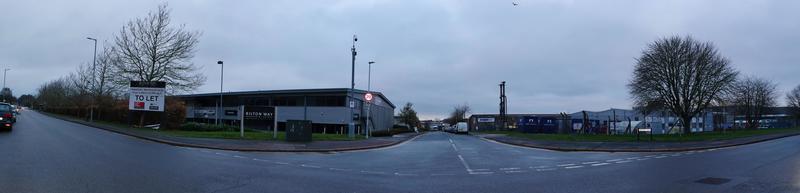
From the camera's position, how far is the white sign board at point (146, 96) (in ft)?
100

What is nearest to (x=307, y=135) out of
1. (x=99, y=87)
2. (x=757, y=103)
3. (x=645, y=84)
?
(x=645, y=84)

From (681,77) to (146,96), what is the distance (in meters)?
36.6

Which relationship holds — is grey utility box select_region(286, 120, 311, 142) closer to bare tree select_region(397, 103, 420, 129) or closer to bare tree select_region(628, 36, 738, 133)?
bare tree select_region(628, 36, 738, 133)

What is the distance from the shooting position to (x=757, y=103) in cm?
6812

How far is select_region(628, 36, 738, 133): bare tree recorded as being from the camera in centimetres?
3916

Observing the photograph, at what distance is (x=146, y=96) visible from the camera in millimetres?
30719

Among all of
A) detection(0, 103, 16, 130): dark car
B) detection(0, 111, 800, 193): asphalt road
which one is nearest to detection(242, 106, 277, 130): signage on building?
detection(0, 103, 16, 130): dark car

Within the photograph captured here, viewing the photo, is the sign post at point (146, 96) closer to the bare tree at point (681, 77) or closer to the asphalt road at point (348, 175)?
the asphalt road at point (348, 175)

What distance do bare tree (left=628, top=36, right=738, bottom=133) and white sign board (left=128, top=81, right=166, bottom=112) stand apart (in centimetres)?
3351

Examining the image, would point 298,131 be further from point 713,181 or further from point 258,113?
point 713,181

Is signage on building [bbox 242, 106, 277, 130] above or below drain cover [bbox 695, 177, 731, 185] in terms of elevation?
above

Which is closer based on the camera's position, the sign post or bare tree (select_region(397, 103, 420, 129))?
the sign post

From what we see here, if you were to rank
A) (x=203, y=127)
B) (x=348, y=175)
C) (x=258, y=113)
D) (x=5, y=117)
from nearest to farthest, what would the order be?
(x=348, y=175), (x=5, y=117), (x=258, y=113), (x=203, y=127)

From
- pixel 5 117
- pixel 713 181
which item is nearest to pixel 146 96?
pixel 5 117
